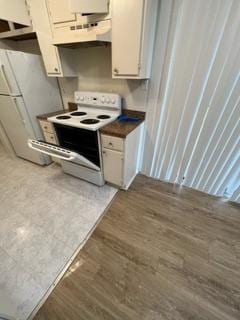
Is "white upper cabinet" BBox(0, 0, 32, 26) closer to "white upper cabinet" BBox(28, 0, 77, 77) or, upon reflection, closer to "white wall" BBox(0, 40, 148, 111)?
"white upper cabinet" BBox(28, 0, 77, 77)

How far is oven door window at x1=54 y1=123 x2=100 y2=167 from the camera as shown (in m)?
1.63

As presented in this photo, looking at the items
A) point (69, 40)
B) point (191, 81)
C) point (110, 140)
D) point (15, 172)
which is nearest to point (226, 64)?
point (191, 81)

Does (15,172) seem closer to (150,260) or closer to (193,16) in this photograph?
(150,260)

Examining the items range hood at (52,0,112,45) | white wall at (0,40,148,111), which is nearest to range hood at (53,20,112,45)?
range hood at (52,0,112,45)

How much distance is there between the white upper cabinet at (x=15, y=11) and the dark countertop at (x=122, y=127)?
5.01 ft

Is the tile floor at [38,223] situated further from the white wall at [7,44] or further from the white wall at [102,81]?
the white wall at [7,44]

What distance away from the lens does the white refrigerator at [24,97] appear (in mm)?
1737

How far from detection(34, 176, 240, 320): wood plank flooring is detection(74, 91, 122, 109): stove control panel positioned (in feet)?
4.02

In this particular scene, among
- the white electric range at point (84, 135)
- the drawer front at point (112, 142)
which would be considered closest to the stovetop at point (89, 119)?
the white electric range at point (84, 135)

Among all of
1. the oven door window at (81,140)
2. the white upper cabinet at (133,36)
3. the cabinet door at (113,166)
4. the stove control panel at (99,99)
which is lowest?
the cabinet door at (113,166)

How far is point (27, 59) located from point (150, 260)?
2.60 meters

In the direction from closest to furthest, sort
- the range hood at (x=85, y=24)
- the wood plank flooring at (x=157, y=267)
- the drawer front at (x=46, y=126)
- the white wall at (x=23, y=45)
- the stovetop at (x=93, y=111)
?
the wood plank flooring at (x=157, y=267)
the range hood at (x=85, y=24)
the stovetop at (x=93, y=111)
the drawer front at (x=46, y=126)
the white wall at (x=23, y=45)

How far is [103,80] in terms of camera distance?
1920mm

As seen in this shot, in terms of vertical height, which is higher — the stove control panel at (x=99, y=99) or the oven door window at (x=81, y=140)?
the stove control panel at (x=99, y=99)
